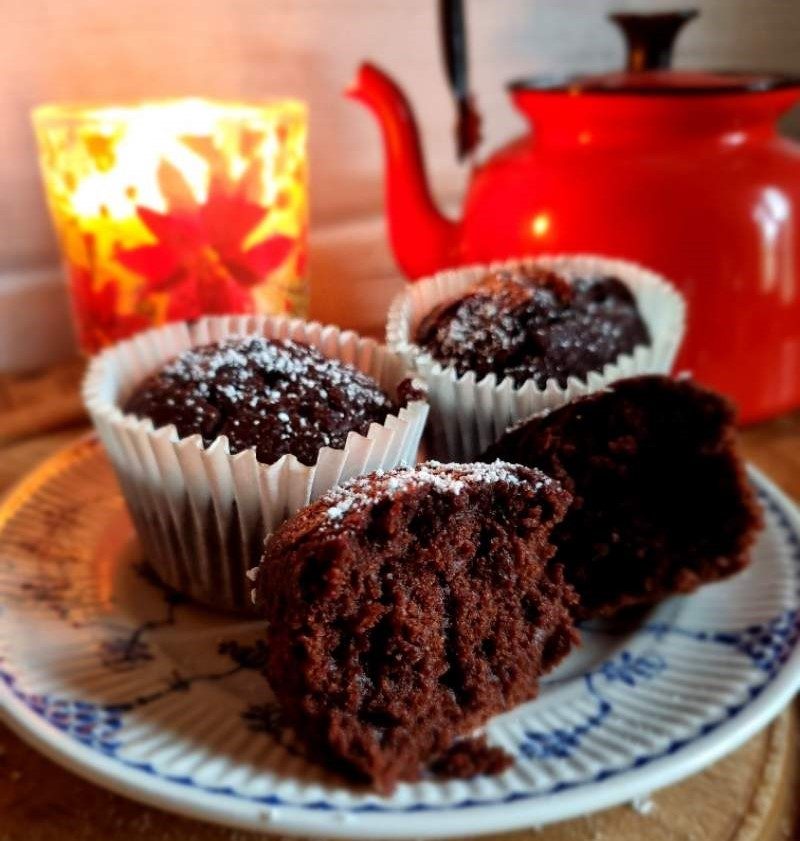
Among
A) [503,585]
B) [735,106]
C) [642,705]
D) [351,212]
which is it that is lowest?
[642,705]

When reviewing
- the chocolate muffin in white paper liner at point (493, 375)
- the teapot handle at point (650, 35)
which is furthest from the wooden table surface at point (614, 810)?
the teapot handle at point (650, 35)

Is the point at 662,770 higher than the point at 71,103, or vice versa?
the point at 71,103

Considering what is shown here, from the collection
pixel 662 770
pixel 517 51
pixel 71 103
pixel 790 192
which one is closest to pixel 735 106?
pixel 790 192

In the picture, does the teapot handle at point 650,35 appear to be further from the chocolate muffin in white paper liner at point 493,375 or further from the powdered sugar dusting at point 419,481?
the powdered sugar dusting at point 419,481

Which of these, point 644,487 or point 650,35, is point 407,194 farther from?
point 644,487

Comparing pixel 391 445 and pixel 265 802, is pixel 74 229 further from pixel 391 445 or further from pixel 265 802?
pixel 265 802
